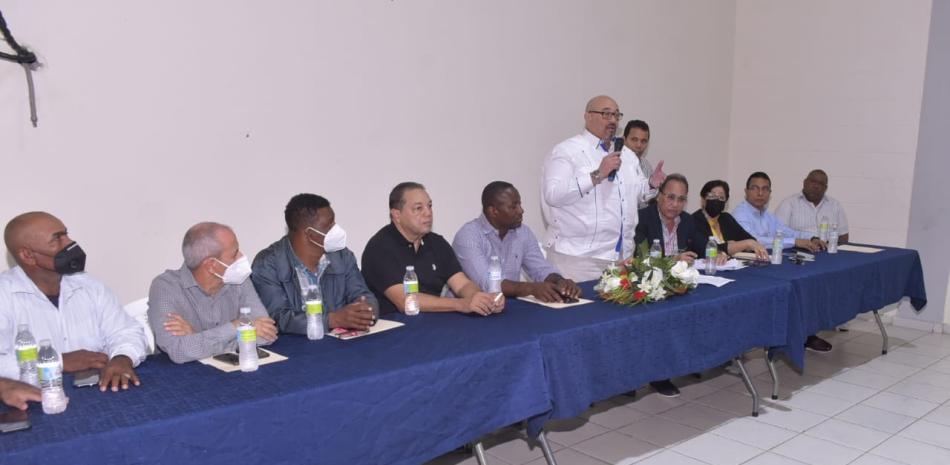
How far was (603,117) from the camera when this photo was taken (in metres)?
3.52

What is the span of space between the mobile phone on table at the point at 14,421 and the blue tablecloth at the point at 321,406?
3 centimetres

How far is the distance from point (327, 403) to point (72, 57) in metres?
2.04

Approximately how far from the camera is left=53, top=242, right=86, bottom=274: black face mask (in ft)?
6.66

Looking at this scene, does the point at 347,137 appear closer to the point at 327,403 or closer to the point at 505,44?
the point at 505,44

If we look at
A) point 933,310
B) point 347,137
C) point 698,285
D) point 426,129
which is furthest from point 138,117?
point 933,310

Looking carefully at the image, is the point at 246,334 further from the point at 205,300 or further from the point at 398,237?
the point at 398,237

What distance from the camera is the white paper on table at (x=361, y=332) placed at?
2.28 metres

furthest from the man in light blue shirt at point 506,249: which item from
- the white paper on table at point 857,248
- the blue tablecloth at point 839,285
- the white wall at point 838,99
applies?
the white wall at point 838,99

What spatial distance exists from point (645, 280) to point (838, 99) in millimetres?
3725

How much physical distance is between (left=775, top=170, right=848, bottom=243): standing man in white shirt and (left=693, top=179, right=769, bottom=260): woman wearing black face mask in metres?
0.97

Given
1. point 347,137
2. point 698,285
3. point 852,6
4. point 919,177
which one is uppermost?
point 852,6

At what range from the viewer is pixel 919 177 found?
16.8 ft

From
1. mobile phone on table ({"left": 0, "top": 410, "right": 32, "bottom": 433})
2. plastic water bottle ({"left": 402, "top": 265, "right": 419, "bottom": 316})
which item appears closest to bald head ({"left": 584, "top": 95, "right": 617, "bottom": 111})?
plastic water bottle ({"left": 402, "top": 265, "right": 419, "bottom": 316})

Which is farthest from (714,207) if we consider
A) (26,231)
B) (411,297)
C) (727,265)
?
(26,231)
